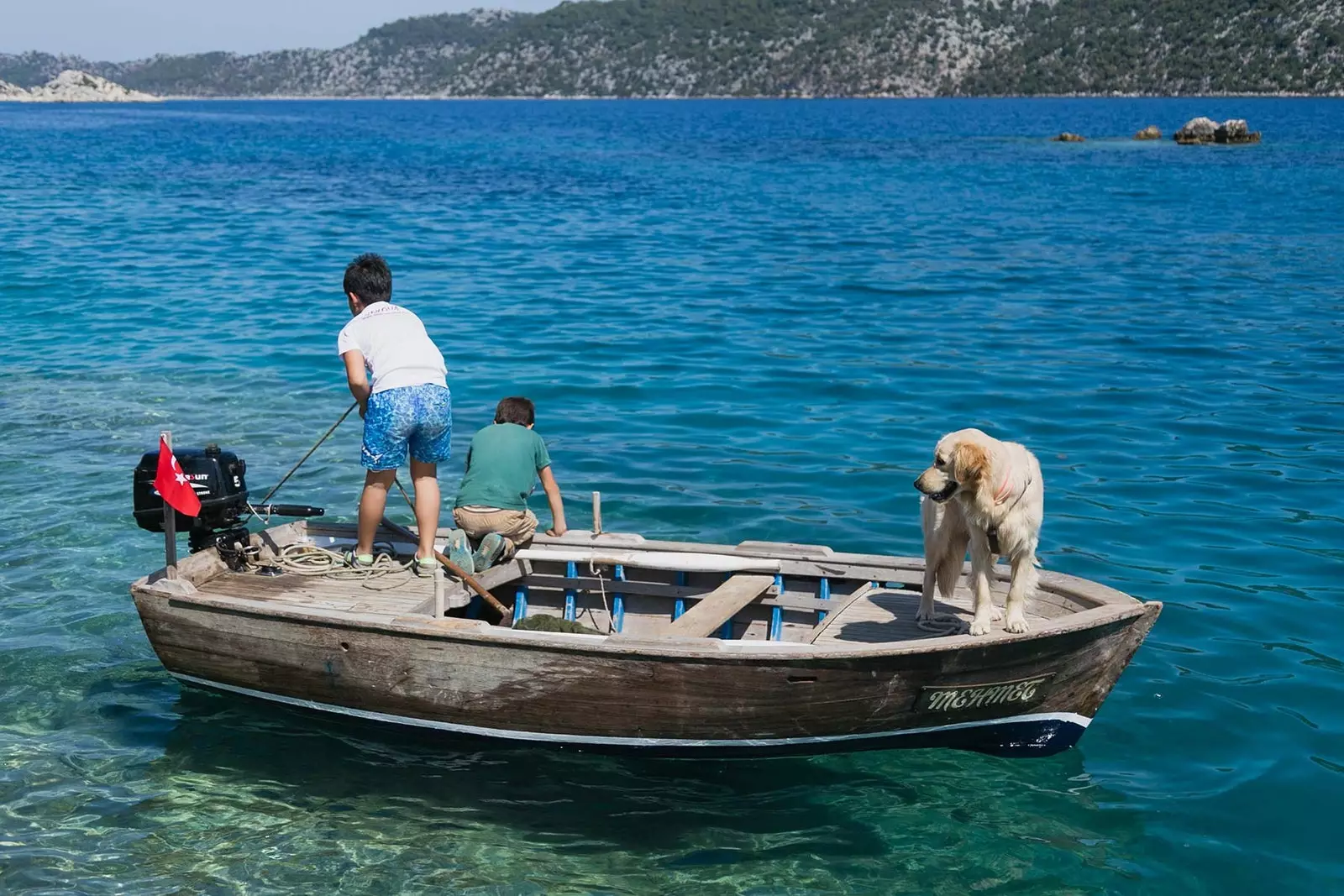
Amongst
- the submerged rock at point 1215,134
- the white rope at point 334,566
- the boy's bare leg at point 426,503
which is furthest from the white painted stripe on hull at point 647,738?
the submerged rock at point 1215,134

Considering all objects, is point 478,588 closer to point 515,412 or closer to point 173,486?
point 515,412

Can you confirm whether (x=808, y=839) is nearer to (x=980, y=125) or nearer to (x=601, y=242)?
(x=601, y=242)

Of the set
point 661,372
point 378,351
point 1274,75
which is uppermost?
point 1274,75

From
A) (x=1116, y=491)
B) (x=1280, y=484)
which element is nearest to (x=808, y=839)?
(x=1116, y=491)

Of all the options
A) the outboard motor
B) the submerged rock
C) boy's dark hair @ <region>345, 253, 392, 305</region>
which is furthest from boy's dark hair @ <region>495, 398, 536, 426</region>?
the submerged rock

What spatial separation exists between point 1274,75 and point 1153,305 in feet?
545

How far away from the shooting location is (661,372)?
65.0 ft

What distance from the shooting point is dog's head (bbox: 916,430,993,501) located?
7367 millimetres

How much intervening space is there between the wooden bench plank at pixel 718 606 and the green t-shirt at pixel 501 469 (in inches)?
66.5

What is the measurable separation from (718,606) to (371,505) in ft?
8.98

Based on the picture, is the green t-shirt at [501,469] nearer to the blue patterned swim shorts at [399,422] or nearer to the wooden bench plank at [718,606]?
the blue patterned swim shorts at [399,422]

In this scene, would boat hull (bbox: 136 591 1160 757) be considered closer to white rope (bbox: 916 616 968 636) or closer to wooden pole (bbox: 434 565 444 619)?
wooden pole (bbox: 434 565 444 619)

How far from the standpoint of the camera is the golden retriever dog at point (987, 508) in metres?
7.42

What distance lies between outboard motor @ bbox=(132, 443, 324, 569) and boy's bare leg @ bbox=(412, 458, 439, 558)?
53.1 inches
